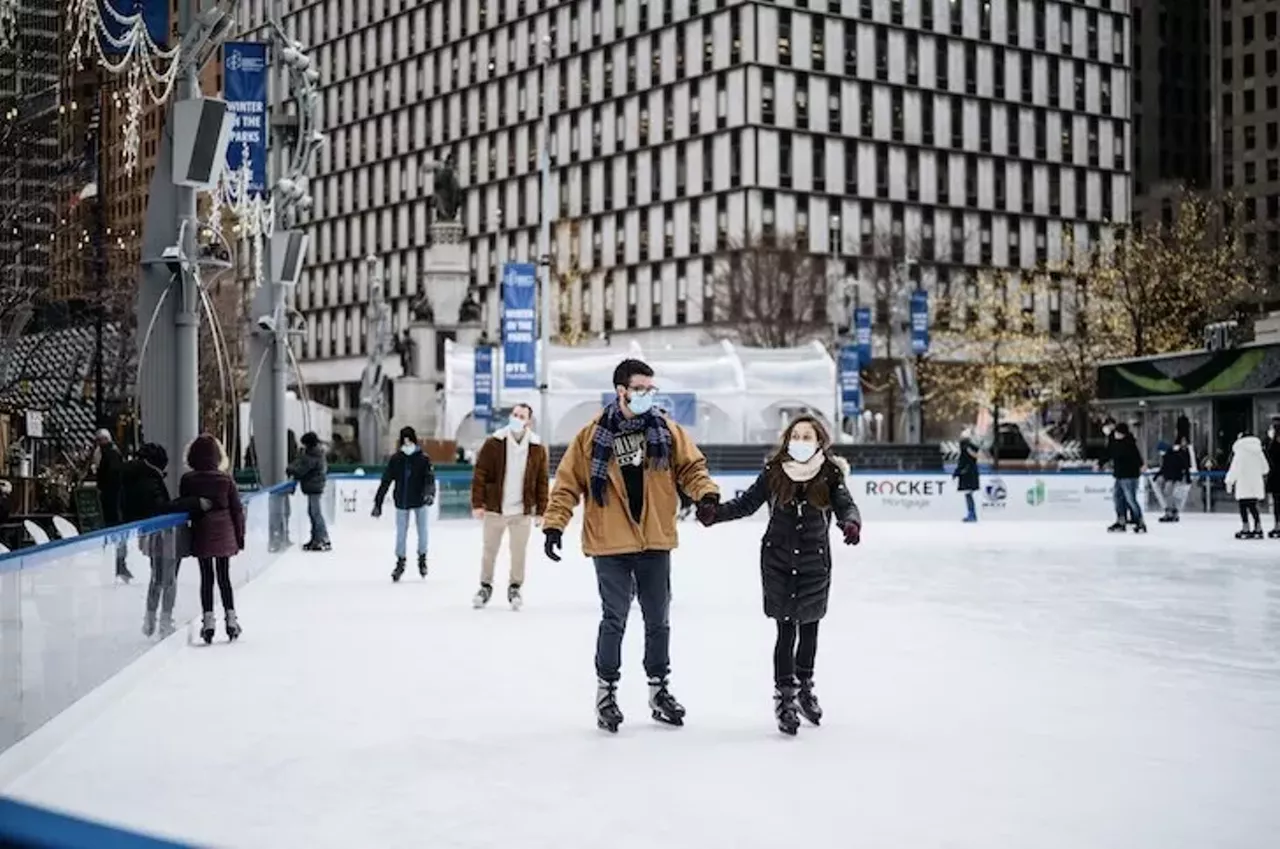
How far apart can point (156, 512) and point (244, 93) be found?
1058 cm

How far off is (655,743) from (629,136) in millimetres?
85139

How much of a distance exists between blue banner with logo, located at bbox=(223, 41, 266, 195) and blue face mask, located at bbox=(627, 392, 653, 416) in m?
14.9

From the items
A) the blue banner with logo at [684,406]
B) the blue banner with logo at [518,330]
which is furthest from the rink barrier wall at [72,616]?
the blue banner with logo at [684,406]

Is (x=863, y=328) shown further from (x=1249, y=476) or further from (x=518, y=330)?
(x=1249, y=476)

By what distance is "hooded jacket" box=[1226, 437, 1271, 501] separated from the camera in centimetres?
2531

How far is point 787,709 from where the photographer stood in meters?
7.82

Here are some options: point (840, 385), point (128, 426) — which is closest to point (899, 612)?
point (128, 426)

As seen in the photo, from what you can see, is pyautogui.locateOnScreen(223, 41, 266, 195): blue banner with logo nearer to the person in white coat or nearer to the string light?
the string light

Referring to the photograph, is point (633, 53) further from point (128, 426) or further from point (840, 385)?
point (128, 426)

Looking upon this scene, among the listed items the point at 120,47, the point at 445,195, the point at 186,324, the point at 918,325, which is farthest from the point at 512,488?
the point at 445,195

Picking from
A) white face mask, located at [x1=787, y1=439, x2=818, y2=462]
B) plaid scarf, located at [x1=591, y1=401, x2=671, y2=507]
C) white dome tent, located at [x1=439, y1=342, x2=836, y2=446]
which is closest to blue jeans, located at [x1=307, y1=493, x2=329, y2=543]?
plaid scarf, located at [x1=591, y1=401, x2=671, y2=507]

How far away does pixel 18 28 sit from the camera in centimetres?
1307

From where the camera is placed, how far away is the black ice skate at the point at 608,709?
7.85m

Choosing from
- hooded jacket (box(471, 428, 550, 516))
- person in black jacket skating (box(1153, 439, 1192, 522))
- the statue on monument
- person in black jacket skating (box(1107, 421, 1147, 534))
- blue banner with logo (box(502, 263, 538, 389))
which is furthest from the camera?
the statue on monument
